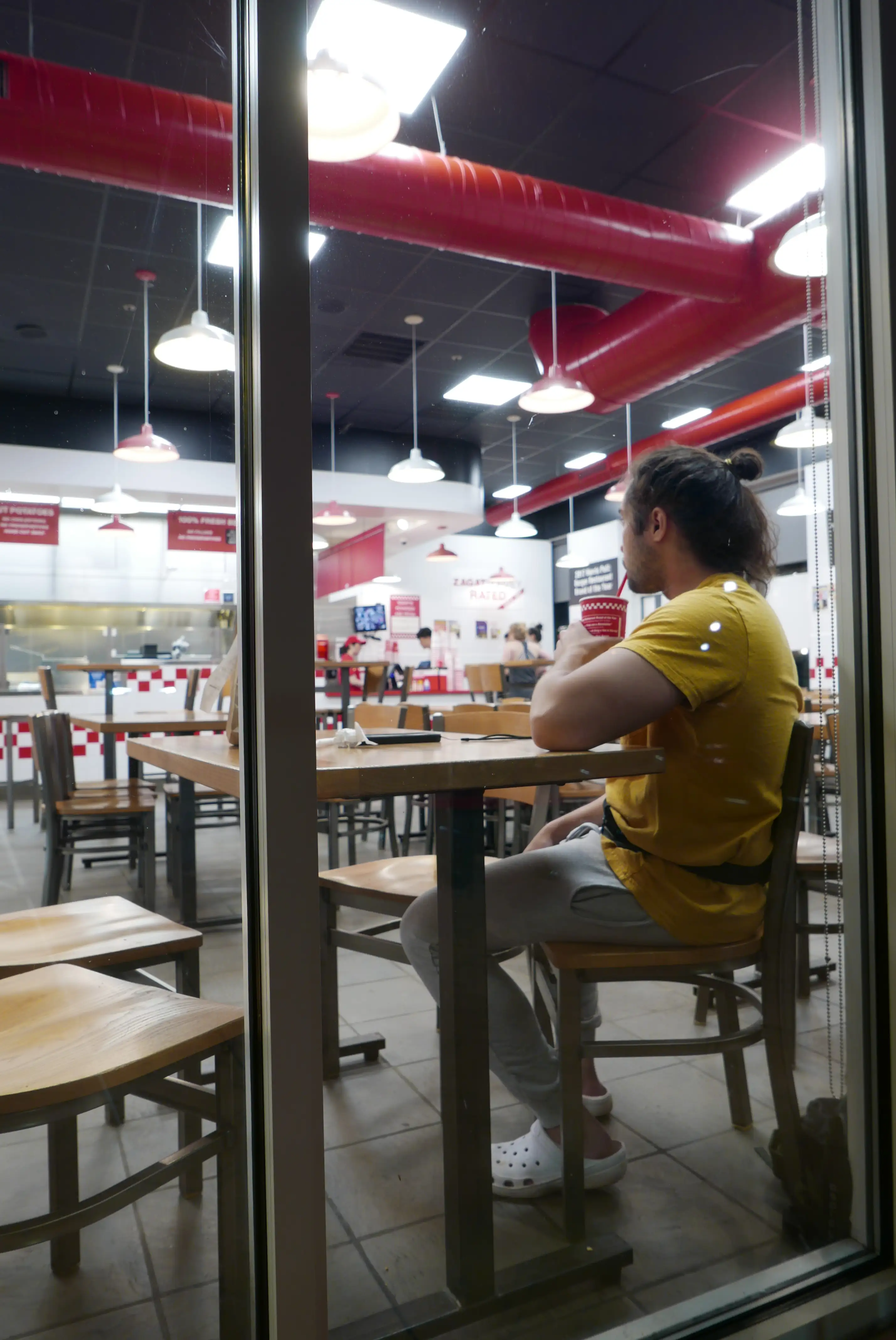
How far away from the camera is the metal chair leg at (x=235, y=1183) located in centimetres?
95

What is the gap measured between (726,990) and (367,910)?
62cm

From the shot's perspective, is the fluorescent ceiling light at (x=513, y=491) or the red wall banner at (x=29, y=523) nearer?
the red wall banner at (x=29, y=523)

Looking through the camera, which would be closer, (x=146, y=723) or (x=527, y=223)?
(x=146, y=723)

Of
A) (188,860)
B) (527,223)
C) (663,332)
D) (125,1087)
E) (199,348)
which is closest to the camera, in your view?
(125,1087)

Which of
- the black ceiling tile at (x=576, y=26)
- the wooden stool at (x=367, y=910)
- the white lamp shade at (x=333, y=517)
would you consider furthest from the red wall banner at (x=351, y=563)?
the black ceiling tile at (x=576, y=26)

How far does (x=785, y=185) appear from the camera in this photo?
1.56 meters

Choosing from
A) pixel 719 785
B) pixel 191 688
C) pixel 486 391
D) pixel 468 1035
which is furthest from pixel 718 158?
pixel 468 1035

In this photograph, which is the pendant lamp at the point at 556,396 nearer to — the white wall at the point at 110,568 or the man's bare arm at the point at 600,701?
the man's bare arm at the point at 600,701

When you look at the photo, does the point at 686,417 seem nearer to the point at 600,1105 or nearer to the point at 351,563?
the point at 351,563

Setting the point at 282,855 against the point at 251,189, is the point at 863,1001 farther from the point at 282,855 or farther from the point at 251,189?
the point at 251,189

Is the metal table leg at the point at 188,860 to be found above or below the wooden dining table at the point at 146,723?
below

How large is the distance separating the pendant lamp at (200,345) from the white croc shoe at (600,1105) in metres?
1.18

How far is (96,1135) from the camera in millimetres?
1016

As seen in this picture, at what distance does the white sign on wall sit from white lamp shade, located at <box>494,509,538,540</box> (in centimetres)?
9
